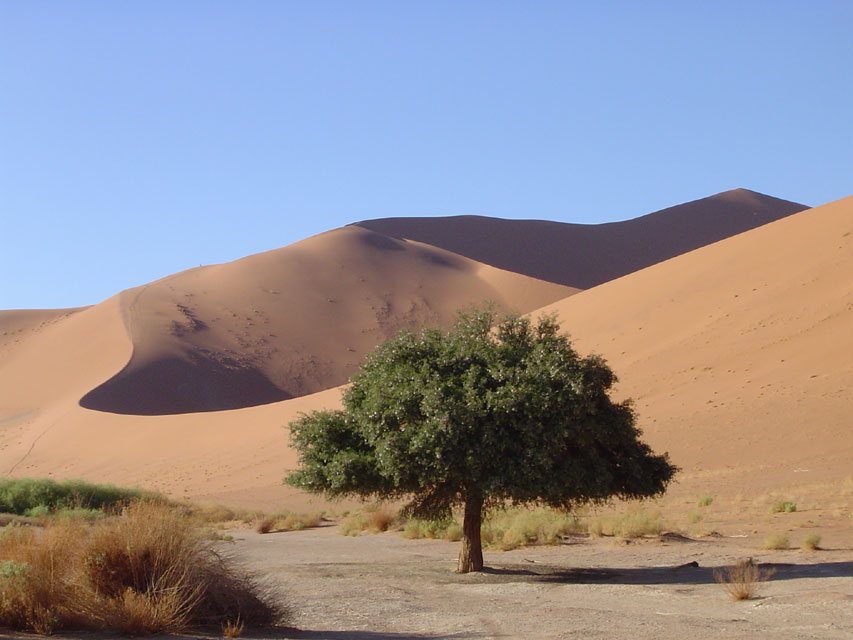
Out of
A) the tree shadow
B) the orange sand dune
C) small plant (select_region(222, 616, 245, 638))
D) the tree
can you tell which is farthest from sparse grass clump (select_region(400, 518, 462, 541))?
small plant (select_region(222, 616, 245, 638))

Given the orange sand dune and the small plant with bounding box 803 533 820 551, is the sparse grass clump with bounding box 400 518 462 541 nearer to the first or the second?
the small plant with bounding box 803 533 820 551

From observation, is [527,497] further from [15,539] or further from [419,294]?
[419,294]

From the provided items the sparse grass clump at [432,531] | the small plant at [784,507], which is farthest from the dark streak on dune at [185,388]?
the small plant at [784,507]

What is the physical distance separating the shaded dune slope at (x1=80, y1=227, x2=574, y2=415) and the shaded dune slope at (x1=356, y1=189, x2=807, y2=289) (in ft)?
21.1

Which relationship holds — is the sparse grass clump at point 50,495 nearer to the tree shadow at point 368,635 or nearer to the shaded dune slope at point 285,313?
the tree shadow at point 368,635

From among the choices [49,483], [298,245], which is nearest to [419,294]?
[298,245]

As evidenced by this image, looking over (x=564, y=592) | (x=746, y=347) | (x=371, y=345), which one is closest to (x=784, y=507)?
(x=564, y=592)

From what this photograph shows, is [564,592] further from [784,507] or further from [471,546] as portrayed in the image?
[784,507]

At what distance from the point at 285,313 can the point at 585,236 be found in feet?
142

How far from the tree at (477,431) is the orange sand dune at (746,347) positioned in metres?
13.2

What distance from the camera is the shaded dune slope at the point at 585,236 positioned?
99000 mm

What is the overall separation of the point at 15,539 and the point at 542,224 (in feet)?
346

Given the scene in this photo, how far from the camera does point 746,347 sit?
1412 inches

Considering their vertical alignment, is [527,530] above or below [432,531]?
above
